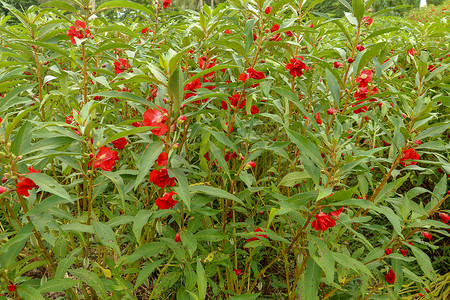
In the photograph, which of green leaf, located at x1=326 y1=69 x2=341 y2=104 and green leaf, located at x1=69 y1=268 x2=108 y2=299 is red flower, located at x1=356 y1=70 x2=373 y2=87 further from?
green leaf, located at x1=69 y1=268 x2=108 y2=299

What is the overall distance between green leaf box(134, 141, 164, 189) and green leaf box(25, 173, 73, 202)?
258 mm

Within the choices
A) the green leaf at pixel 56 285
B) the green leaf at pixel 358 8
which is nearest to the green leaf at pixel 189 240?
the green leaf at pixel 56 285

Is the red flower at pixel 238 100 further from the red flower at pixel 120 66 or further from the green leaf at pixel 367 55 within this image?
the red flower at pixel 120 66

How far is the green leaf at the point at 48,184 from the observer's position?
110 cm

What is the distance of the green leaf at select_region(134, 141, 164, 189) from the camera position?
109 centimetres

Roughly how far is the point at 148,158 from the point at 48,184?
0.38 m

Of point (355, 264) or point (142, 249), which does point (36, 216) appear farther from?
point (355, 264)

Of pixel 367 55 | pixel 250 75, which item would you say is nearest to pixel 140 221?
pixel 250 75

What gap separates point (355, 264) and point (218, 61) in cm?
165

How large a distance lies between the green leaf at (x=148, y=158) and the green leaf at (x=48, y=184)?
26 cm

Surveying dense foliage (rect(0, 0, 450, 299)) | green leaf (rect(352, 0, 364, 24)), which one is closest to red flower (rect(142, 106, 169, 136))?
dense foliage (rect(0, 0, 450, 299))

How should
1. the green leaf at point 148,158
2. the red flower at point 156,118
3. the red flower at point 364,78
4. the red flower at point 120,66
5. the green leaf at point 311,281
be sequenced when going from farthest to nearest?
the red flower at point 120,66 < the red flower at point 364,78 < the green leaf at point 311,281 < the red flower at point 156,118 < the green leaf at point 148,158

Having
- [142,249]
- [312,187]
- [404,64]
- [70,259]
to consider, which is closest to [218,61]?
[312,187]

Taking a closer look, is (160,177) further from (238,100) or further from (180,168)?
(238,100)
